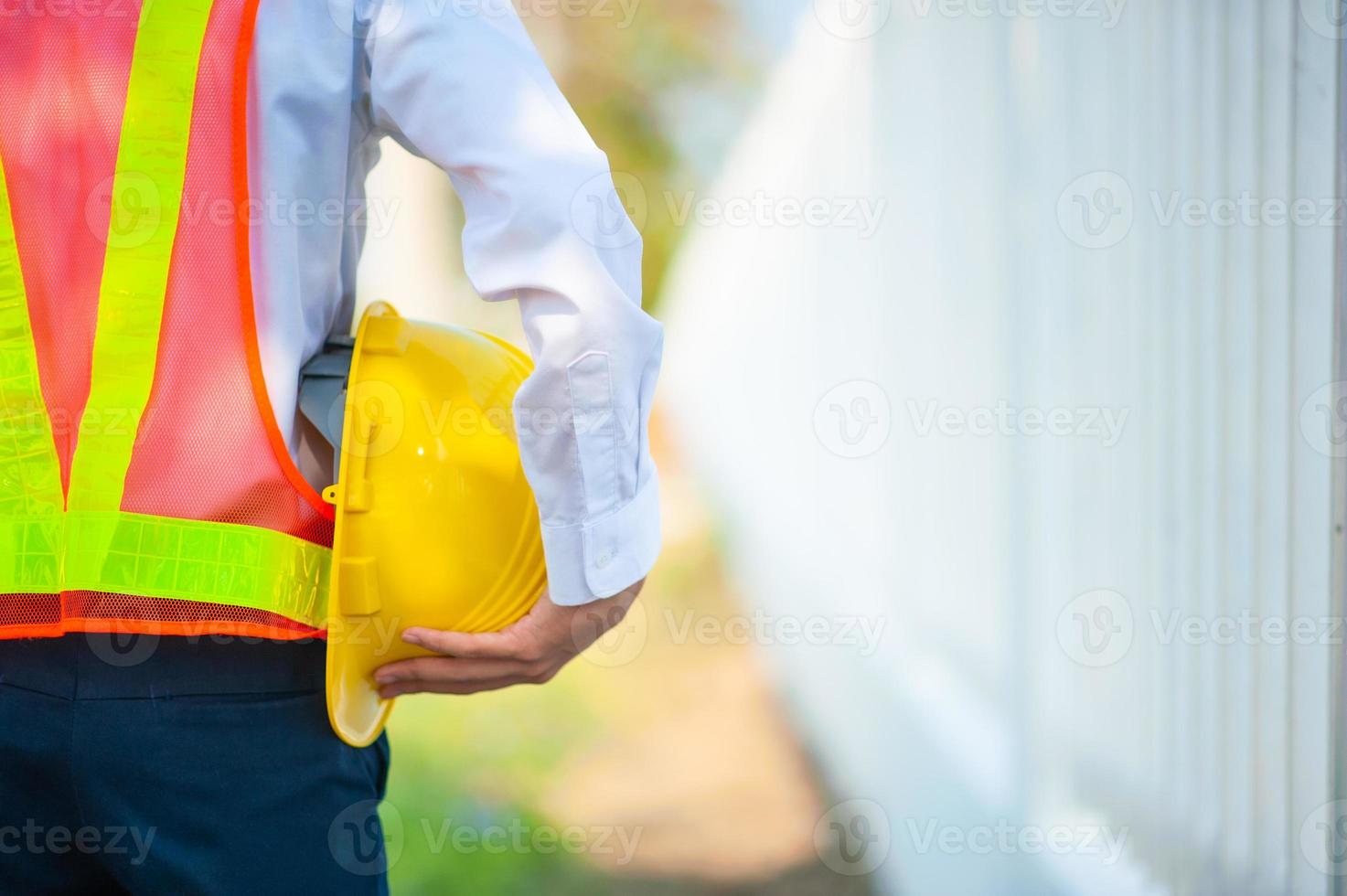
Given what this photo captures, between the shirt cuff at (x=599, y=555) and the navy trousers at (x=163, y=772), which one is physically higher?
the shirt cuff at (x=599, y=555)

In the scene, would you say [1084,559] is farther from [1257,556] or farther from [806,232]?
[806,232]

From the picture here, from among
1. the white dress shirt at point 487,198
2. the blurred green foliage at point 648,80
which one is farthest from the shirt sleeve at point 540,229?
the blurred green foliage at point 648,80

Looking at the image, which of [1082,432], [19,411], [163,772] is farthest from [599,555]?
[1082,432]

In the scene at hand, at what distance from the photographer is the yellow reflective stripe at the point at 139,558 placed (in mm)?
1004

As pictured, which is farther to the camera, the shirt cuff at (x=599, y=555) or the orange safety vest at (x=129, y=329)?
the shirt cuff at (x=599, y=555)

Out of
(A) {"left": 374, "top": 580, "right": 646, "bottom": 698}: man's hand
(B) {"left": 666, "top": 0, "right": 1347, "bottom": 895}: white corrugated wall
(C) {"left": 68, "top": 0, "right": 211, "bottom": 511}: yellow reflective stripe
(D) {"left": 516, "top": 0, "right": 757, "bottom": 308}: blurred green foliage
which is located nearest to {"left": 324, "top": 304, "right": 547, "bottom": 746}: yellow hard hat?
(A) {"left": 374, "top": 580, "right": 646, "bottom": 698}: man's hand

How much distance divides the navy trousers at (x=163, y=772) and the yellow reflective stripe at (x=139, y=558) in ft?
0.16

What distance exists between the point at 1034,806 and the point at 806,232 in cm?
239

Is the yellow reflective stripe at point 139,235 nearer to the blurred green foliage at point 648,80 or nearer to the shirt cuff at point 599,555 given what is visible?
the shirt cuff at point 599,555

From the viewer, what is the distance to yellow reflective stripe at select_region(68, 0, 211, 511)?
1000 mm

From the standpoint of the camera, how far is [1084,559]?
2.37 meters

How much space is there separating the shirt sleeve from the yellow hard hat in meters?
0.11

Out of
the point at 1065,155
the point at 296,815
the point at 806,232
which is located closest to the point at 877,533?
the point at 806,232

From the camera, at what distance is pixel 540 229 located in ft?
3.46
